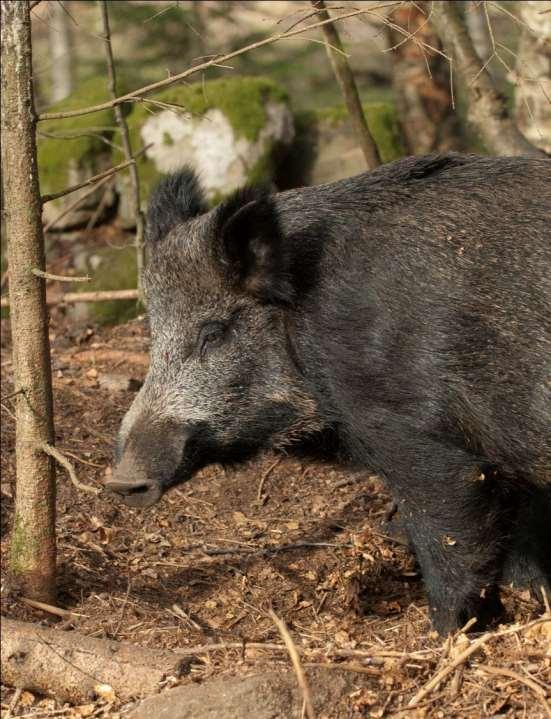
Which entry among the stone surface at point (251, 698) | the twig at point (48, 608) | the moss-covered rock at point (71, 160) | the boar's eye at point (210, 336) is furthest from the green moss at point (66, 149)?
the stone surface at point (251, 698)

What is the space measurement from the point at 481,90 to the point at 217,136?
4.37m

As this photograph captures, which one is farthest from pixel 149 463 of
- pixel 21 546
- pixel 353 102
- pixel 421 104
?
pixel 421 104

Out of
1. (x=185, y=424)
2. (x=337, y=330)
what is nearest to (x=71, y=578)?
(x=185, y=424)

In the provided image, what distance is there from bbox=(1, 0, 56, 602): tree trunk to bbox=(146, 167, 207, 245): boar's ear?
3.72ft

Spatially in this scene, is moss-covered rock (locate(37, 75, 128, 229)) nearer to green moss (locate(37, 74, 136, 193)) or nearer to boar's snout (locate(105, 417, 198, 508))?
green moss (locate(37, 74, 136, 193))

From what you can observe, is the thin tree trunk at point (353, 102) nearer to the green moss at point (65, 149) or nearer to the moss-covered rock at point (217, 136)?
the moss-covered rock at point (217, 136)

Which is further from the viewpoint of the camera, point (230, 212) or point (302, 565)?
point (302, 565)

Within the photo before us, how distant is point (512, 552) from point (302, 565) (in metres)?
1.31

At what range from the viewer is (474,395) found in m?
5.08

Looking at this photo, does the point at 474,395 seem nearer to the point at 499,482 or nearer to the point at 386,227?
the point at 499,482

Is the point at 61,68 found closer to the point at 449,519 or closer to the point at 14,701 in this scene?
the point at 449,519

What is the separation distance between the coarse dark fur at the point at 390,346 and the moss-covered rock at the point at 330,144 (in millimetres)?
6825

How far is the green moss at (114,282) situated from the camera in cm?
1034

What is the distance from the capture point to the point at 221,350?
221 inches
